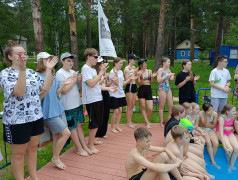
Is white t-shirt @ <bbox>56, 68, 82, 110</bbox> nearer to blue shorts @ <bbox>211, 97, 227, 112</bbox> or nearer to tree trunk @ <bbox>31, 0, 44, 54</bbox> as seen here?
blue shorts @ <bbox>211, 97, 227, 112</bbox>

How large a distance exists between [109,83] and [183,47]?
152 feet

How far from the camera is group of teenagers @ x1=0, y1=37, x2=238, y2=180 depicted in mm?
2348

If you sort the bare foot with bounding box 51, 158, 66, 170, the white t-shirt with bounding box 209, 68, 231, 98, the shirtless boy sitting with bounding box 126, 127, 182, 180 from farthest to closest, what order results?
the white t-shirt with bounding box 209, 68, 231, 98 < the bare foot with bounding box 51, 158, 66, 170 < the shirtless boy sitting with bounding box 126, 127, 182, 180

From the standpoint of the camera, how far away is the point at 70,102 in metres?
3.50

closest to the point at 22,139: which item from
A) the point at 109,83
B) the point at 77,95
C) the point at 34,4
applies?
the point at 77,95

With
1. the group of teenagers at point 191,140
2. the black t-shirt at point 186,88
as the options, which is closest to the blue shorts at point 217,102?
the group of teenagers at point 191,140

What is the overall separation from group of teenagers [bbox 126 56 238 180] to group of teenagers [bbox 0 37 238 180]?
0.9 inches

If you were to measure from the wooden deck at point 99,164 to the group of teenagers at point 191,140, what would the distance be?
519 mm

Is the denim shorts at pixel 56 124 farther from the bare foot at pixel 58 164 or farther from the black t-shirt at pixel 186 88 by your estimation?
the black t-shirt at pixel 186 88

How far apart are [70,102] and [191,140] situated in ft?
7.84

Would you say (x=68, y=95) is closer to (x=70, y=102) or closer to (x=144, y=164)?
(x=70, y=102)

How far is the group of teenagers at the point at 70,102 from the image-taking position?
235 cm

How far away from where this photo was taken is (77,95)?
3605 mm

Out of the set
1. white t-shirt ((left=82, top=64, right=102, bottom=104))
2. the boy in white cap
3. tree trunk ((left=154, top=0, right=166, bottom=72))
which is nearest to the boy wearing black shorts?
white t-shirt ((left=82, top=64, right=102, bottom=104))
